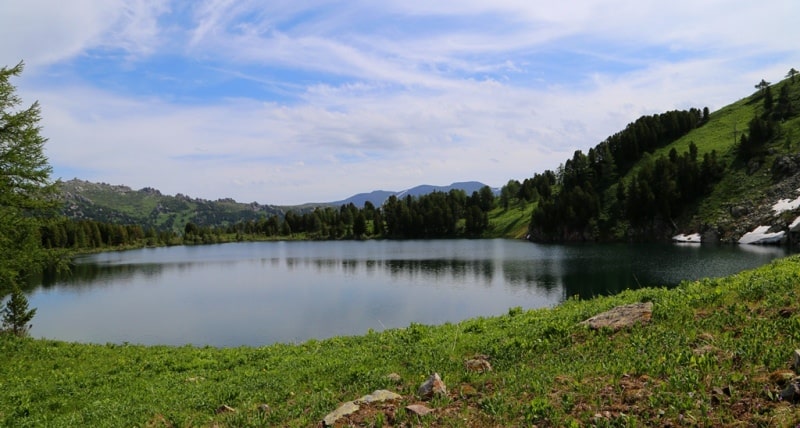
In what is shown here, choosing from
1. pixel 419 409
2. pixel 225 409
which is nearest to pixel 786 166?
pixel 419 409

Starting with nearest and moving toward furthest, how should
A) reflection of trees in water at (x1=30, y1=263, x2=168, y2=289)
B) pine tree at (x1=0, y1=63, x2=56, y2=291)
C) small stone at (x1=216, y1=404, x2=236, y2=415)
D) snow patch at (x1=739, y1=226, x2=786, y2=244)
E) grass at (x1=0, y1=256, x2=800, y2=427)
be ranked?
1. grass at (x1=0, y1=256, x2=800, y2=427)
2. small stone at (x1=216, y1=404, x2=236, y2=415)
3. pine tree at (x1=0, y1=63, x2=56, y2=291)
4. reflection of trees in water at (x1=30, y1=263, x2=168, y2=289)
5. snow patch at (x1=739, y1=226, x2=786, y2=244)

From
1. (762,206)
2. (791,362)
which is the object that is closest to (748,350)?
(791,362)

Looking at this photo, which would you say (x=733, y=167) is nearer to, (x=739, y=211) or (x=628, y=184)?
(x=739, y=211)

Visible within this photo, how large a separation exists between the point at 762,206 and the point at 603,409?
123 metres

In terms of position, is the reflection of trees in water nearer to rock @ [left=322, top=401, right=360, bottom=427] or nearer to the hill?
rock @ [left=322, top=401, right=360, bottom=427]

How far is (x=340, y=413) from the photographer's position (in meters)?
8.66

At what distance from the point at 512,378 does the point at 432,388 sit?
66.3 inches

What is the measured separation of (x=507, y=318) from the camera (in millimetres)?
19219

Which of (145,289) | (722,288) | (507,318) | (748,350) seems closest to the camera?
(748,350)

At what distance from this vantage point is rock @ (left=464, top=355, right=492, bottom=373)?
10.6 meters

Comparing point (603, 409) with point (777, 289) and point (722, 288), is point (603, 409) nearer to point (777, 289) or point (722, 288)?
point (777, 289)

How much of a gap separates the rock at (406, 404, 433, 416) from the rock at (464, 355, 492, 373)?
7.92ft

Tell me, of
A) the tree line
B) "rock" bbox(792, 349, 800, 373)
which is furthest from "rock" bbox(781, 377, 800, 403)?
the tree line

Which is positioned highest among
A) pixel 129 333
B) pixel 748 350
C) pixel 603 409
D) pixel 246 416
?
pixel 748 350
